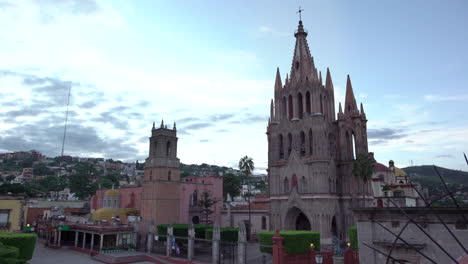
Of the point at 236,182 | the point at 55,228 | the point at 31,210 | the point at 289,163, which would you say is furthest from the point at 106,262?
the point at 236,182

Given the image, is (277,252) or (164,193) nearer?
(277,252)

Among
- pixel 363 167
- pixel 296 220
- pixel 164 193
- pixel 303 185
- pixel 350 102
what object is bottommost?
pixel 296 220

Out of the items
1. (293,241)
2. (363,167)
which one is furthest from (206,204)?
(363,167)

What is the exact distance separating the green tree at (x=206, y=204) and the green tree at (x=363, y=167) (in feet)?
74.6

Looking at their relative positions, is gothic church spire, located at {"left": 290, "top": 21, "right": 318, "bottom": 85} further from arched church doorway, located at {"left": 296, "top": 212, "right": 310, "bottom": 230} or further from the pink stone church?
the pink stone church

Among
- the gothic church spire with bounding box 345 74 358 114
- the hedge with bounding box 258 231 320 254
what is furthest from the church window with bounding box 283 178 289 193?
the hedge with bounding box 258 231 320 254

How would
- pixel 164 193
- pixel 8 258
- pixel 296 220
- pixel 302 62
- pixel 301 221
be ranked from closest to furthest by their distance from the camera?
pixel 8 258, pixel 296 220, pixel 301 221, pixel 302 62, pixel 164 193

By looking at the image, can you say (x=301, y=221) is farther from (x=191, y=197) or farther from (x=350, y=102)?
(x=350, y=102)

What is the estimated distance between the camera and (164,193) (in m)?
51.4

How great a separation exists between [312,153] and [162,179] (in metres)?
23.0

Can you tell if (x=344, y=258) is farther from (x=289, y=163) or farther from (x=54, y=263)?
(x=54, y=263)

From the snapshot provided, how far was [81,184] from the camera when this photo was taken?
110438 mm

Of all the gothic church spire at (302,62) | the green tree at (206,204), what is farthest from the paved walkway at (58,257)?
the gothic church spire at (302,62)

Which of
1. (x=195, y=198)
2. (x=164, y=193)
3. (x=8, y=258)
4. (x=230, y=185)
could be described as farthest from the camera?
(x=230, y=185)
